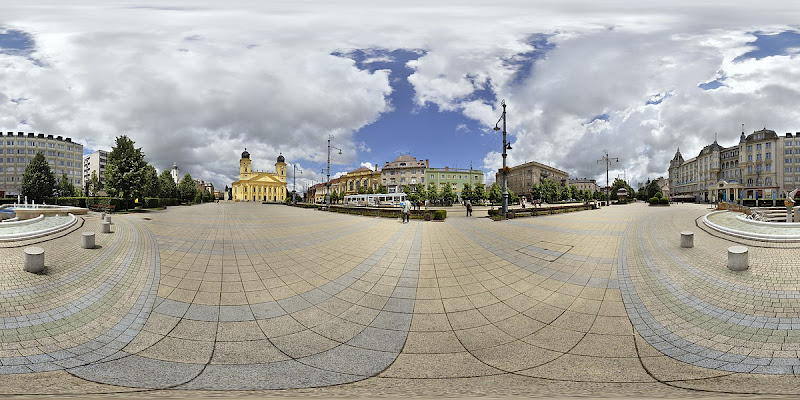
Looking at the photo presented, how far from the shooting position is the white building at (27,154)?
2432 inches

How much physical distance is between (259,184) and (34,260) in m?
105

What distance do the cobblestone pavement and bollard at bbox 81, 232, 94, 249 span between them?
13 centimetres

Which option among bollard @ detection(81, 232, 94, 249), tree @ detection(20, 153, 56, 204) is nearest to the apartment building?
tree @ detection(20, 153, 56, 204)

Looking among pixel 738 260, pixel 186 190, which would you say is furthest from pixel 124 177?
pixel 186 190

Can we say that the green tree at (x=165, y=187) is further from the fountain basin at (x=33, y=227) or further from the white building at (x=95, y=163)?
the white building at (x=95, y=163)

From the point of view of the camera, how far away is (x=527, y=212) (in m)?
16.4

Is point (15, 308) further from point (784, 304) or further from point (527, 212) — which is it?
point (527, 212)

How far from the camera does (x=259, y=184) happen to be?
10125 cm

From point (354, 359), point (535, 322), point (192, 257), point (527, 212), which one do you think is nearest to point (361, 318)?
point (354, 359)

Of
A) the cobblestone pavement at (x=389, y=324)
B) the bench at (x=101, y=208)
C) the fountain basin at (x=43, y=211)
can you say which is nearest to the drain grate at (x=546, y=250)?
the cobblestone pavement at (x=389, y=324)

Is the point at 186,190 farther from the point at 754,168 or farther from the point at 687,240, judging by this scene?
the point at 754,168

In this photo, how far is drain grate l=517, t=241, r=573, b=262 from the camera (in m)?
6.51

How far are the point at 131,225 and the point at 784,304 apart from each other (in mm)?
12013

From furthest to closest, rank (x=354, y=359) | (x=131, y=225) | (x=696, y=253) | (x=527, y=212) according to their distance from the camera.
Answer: (x=527, y=212) < (x=131, y=225) < (x=696, y=253) < (x=354, y=359)
